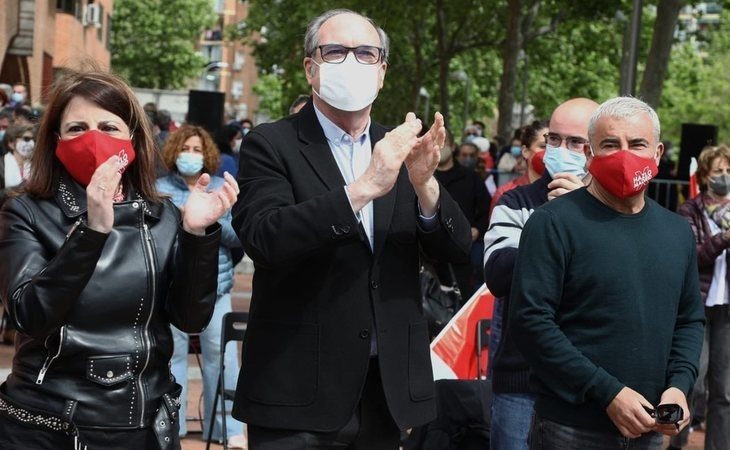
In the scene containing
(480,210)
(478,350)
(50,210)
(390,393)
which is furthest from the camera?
(480,210)

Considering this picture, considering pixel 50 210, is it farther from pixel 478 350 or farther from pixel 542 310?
pixel 478 350

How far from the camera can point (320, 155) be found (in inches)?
181

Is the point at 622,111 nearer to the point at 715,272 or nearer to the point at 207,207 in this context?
the point at 207,207

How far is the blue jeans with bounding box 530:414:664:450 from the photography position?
4609mm

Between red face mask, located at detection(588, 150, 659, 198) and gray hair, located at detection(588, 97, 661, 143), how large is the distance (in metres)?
0.15

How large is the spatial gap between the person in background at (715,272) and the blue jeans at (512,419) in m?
3.64

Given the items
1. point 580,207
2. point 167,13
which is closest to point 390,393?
point 580,207

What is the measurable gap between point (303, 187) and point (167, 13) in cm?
7336

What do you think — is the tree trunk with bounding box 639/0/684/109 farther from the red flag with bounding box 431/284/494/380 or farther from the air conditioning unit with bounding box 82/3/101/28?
the air conditioning unit with bounding box 82/3/101/28

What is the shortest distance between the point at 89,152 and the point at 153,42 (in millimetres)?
72513

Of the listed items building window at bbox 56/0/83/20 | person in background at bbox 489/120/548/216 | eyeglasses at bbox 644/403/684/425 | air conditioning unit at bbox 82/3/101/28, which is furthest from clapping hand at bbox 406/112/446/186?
air conditioning unit at bbox 82/3/101/28

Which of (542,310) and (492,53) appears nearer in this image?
(542,310)

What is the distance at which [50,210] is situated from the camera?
414 cm

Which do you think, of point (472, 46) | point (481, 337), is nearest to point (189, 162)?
point (481, 337)
